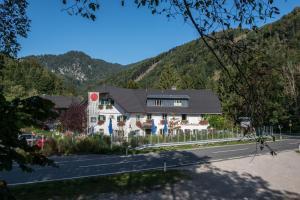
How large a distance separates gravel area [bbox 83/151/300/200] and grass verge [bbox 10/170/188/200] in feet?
1.93

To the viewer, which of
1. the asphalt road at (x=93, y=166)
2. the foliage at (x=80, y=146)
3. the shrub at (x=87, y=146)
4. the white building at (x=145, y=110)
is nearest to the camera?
the asphalt road at (x=93, y=166)

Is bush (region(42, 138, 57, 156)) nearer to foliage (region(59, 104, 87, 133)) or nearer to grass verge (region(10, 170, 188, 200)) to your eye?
grass verge (region(10, 170, 188, 200))

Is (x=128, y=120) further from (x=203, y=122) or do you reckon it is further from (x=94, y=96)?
(x=203, y=122)

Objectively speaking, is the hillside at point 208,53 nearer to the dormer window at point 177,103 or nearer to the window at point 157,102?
the dormer window at point 177,103

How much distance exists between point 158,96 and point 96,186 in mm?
42658

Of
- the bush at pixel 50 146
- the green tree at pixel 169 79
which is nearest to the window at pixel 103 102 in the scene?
the bush at pixel 50 146

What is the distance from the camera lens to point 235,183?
21.0m

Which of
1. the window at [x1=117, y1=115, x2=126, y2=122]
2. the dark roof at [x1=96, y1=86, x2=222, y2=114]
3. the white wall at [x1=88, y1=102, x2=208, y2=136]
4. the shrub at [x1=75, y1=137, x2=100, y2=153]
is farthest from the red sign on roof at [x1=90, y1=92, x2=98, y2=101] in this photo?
the shrub at [x1=75, y1=137, x2=100, y2=153]

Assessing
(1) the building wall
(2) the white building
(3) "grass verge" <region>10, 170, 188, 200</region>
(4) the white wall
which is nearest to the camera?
(3) "grass verge" <region>10, 170, 188, 200</region>

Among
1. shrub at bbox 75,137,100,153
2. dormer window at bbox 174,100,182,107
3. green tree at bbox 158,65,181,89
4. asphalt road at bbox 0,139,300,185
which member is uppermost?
green tree at bbox 158,65,181,89

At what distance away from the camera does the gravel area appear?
697 inches

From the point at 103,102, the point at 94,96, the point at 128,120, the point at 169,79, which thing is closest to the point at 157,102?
the point at 128,120

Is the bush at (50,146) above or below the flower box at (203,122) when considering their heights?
below

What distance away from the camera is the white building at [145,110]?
5631 cm
